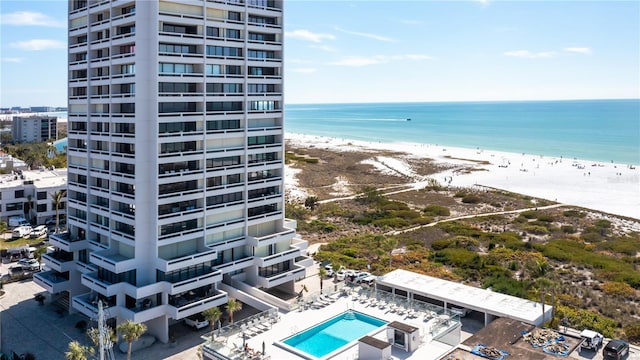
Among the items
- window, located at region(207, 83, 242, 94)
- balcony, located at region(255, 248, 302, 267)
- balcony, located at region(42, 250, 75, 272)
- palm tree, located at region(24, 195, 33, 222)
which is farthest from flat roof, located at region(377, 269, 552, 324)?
palm tree, located at region(24, 195, 33, 222)

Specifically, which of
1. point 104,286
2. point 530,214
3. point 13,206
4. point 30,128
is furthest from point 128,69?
point 30,128

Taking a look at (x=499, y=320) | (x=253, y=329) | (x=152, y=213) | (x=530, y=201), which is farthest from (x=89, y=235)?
(x=530, y=201)

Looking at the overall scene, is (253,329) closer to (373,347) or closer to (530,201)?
(373,347)

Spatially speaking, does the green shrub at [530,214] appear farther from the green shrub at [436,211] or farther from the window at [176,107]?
the window at [176,107]

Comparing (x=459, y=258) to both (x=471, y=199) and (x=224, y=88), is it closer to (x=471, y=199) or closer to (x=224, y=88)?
(x=224, y=88)

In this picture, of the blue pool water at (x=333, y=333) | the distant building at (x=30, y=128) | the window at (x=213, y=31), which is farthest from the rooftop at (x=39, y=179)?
the distant building at (x=30, y=128)

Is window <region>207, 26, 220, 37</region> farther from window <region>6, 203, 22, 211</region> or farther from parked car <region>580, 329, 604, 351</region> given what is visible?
window <region>6, 203, 22, 211</region>
